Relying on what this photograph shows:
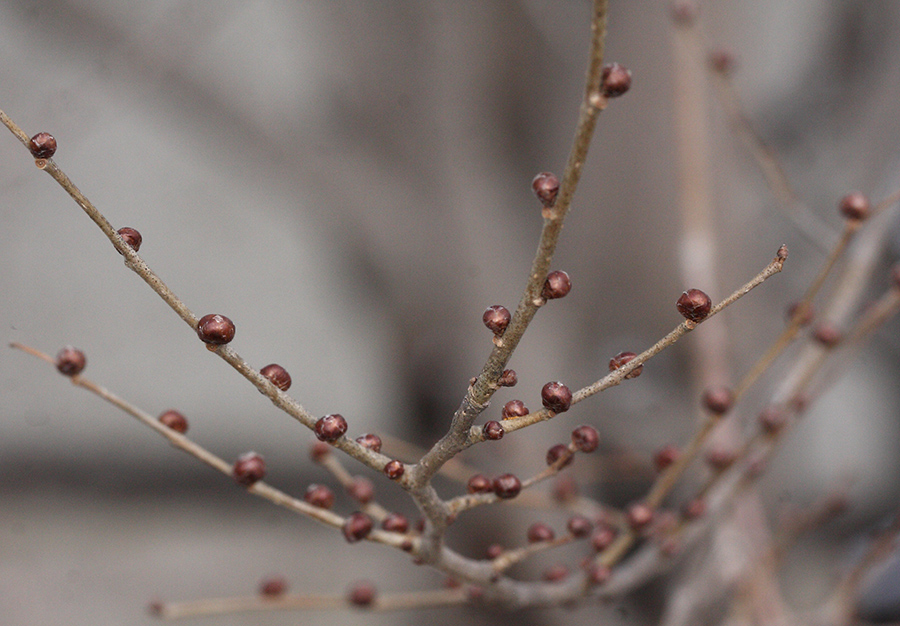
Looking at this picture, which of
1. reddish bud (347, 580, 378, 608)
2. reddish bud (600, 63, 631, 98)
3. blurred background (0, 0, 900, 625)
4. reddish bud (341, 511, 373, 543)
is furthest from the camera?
blurred background (0, 0, 900, 625)

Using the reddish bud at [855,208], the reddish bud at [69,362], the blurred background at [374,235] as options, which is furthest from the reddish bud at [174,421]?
the blurred background at [374,235]

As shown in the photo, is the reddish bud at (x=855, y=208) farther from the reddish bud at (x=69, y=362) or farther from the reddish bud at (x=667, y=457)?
the reddish bud at (x=69, y=362)

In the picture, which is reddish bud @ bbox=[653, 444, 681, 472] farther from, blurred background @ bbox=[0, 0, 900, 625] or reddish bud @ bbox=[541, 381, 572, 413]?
blurred background @ bbox=[0, 0, 900, 625]

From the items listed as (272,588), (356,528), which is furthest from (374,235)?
(356,528)

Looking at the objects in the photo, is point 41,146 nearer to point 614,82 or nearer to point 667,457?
point 614,82

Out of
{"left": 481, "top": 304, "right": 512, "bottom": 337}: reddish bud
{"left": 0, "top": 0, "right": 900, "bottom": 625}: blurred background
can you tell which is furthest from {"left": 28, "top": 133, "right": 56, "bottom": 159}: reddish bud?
{"left": 0, "top": 0, "right": 900, "bottom": 625}: blurred background
